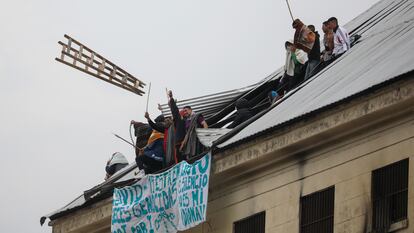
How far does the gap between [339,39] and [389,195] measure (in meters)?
9.33

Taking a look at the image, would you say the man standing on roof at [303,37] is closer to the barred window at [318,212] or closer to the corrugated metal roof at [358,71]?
the corrugated metal roof at [358,71]

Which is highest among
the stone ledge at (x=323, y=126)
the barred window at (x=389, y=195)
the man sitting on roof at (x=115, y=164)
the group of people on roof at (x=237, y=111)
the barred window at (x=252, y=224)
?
the man sitting on roof at (x=115, y=164)

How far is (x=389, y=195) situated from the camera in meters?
45.5

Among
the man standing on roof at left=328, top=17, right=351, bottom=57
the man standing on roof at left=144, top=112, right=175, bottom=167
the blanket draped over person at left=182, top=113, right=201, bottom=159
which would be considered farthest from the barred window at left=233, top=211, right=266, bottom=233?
the man standing on roof at left=328, top=17, right=351, bottom=57

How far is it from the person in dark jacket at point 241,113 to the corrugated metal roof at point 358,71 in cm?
145

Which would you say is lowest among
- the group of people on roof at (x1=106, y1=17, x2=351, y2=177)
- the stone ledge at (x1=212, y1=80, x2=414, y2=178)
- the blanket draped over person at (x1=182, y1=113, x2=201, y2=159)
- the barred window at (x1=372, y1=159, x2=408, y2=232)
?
the barred window at (x1=372, y1=159, x2=408, y2=232)

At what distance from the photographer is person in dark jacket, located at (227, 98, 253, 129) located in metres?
54.4

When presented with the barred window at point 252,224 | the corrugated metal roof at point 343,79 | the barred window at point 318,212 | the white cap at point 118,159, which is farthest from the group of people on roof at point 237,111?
the white cap at point 118,159

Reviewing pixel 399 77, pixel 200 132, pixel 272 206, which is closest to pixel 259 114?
pixel 200 132

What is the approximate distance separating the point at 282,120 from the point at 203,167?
2.63 meters

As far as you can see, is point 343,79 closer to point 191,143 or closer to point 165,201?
point 191,143

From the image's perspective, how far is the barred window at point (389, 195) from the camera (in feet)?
148

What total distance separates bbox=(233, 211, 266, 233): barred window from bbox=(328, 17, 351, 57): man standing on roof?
19.9ft

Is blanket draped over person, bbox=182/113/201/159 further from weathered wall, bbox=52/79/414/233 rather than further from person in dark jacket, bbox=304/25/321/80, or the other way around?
person in dark jacket, bbox=304/25/321/80
